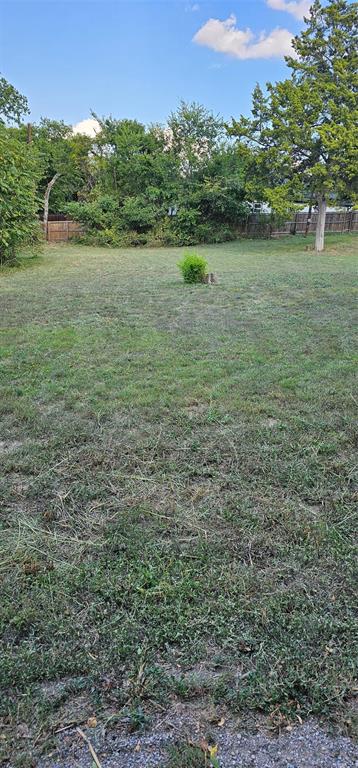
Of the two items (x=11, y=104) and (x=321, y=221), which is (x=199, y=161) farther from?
(x=11, y=104)

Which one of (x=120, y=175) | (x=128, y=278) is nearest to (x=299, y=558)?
(x=128, y=278)

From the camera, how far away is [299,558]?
1559mm

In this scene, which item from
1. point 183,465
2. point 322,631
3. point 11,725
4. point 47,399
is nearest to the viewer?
point 11,725

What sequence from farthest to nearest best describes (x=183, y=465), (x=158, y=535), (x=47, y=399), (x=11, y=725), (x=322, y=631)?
(x=47, y=399), (x=183, y=465), (x=158, y=535), (x=322, y=631), (x=11, y=725)

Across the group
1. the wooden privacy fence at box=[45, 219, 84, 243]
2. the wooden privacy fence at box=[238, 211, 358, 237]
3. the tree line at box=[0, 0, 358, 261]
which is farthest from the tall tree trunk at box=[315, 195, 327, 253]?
the wooden privacy fence at box=[45, 219, 84, 243]

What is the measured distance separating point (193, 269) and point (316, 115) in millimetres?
7850

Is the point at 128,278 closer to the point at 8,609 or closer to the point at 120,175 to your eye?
the point at 8,609

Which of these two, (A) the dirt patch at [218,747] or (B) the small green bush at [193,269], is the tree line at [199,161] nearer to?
(B) the small green bush at [193,269]

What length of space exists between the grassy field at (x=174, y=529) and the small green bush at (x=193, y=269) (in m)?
3.81

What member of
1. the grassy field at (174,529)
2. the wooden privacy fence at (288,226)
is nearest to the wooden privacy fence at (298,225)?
the wooden privacy fence at (288,226)

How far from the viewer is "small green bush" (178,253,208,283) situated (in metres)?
7.63

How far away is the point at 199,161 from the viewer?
17.3m

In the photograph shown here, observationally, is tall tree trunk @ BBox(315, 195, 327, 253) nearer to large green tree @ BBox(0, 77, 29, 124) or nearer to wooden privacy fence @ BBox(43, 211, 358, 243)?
wooden privacy fence @ BBox(43, 211, 358, 243)

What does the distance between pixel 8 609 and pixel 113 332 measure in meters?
3.49
